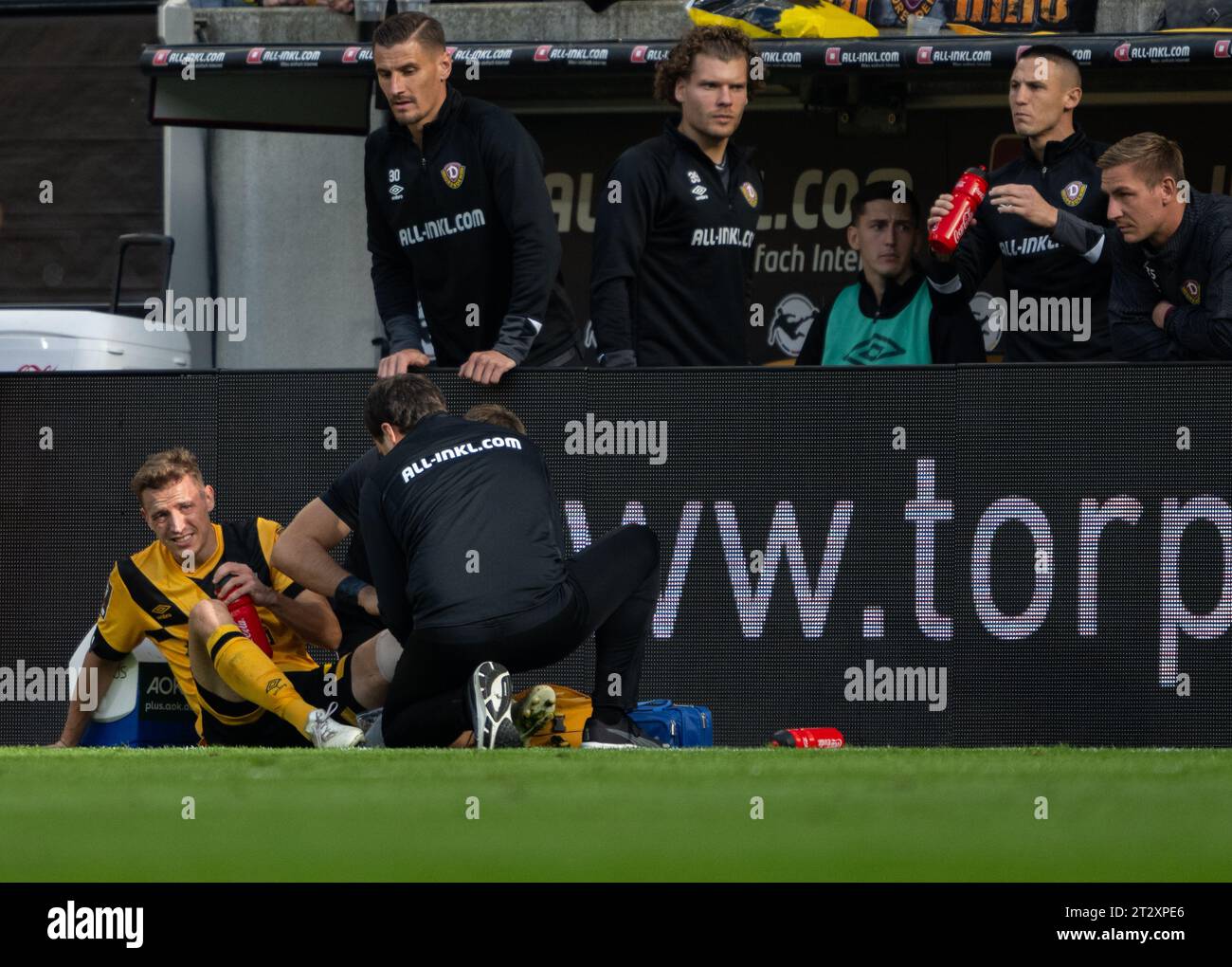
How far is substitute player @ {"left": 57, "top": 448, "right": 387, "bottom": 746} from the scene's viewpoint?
24.1 feet

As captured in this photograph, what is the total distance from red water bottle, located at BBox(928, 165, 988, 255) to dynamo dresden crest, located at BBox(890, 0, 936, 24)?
312 centimetres

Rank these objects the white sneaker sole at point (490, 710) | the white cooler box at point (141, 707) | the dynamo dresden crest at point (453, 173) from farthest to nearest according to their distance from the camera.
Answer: the dynamo dresden crest at point (453, 173)
the white cooler box at point (141, 707)
the white sneaker sole at point (490, 710)

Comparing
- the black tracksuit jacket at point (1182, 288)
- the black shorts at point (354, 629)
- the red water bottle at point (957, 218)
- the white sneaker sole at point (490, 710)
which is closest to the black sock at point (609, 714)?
the white sneaker sole at point (490, 710)

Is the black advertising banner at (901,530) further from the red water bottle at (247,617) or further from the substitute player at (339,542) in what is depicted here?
the red water bottle at (247,617)

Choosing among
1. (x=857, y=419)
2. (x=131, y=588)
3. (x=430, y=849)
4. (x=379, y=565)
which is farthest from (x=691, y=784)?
(x=131, y=588)

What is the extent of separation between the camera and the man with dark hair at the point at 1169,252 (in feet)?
24.6

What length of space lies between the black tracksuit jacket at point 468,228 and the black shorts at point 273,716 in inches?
54.7

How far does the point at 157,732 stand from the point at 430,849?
3.08 metres

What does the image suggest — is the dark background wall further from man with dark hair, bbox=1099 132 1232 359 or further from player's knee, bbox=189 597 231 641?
man with dark hair, bbox=1099 132 1232 359

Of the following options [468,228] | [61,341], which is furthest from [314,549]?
[61,341]

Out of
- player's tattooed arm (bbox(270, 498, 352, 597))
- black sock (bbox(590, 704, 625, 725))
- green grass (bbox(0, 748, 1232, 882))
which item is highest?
player's tattooed arm (bbox(270, 498, 352, 597))

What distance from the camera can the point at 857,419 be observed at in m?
7.47

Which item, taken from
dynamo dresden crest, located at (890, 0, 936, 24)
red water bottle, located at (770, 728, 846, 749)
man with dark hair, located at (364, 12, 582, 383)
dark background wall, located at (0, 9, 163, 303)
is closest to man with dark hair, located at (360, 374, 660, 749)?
red water bottle, located at (770, 728, 846, 749)

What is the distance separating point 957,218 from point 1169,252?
78 centimetres
